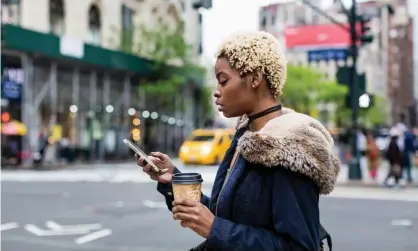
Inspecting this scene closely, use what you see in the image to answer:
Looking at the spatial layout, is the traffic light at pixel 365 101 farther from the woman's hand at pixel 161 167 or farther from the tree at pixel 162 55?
the tree at pixel 162 55

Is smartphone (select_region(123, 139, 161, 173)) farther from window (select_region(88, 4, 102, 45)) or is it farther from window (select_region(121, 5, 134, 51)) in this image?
window (select_region(121, 5, 134, 51))

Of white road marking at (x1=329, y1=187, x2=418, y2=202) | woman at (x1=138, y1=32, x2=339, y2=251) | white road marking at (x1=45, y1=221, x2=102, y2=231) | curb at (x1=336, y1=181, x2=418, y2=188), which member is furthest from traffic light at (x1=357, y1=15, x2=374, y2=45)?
woman at (x1=138, y1=32, x2=339, y2=251)

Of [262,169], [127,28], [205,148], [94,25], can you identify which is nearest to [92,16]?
[94,25]

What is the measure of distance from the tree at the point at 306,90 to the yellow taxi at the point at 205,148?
40.4m

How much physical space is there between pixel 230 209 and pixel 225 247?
15 centimetres

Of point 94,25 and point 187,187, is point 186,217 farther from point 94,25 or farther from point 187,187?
point 94,25

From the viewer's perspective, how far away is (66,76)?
34.2 m

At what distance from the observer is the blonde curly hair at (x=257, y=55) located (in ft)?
6.86

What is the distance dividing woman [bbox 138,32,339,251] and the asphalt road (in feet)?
20.5

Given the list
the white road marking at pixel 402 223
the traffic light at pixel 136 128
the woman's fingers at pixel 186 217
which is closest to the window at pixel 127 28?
the traffic light at pixel 136 128

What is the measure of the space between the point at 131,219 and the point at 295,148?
929 centimetres

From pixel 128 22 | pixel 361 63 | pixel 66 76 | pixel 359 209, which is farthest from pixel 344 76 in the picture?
pixel 361 63

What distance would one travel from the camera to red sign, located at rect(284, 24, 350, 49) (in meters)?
63.3

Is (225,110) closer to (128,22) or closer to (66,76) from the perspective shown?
(66,76)
